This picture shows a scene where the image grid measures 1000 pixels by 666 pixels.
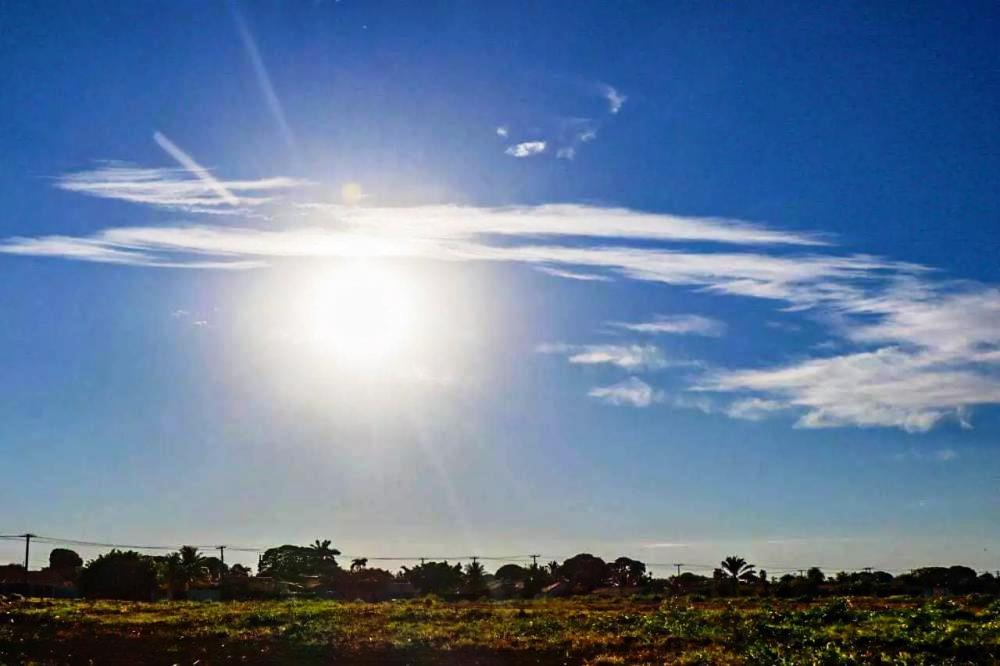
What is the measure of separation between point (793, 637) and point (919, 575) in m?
83.8

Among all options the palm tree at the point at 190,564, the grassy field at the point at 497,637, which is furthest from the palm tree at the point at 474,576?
the grassy field at the point at 497,637

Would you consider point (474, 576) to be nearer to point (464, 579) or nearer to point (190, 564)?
point (464, 579)

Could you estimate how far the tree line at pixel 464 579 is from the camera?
80875 millimetres

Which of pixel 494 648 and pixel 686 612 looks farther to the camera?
pixel 686 612

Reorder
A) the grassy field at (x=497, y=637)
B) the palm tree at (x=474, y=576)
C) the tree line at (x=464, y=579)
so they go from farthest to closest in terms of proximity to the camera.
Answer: the palm tree at (x=474, y=576) < the tree line at (x=464, y=579) < the grassy field at (x=497, y=637)

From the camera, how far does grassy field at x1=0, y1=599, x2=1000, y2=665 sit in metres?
29.8

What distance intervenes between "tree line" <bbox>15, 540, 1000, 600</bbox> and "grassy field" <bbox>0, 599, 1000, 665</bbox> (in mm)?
36066

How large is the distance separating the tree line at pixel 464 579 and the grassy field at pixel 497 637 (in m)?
36.1

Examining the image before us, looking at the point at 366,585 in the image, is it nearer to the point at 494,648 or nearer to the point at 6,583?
the point at 6,583

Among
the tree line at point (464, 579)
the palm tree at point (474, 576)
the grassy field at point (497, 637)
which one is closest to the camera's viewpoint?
the grassy field at point (497, 637)

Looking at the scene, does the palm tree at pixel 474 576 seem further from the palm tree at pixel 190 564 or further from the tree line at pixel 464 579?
the palm tree at pixel 190 564

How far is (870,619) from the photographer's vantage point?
3809 centimetres

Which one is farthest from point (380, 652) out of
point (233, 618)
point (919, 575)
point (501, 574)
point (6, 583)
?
point (501, 574)

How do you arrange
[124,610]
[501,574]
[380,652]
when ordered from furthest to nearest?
[501,574]
[124,610]
[380,652]
